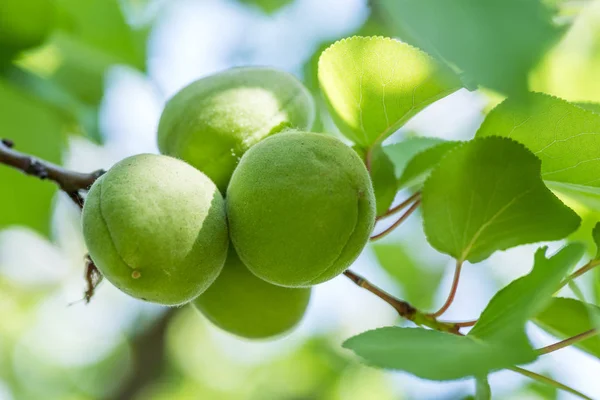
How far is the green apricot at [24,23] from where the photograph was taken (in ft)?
5.70

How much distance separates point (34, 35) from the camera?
1772 millimetres

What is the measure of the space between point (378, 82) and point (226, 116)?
0.97 ft

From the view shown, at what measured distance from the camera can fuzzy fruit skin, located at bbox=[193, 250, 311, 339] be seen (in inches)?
50.3

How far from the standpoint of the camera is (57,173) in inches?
51.8

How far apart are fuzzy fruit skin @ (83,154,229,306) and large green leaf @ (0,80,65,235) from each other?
3.00 feet

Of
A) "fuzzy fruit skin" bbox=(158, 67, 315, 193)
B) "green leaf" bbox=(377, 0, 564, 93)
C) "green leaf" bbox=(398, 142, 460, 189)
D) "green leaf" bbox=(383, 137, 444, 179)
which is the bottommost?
"green leaf" bbox=(383, 137, 444, 179)

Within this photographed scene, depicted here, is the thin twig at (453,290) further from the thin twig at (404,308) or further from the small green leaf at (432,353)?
the small green leaf at (432,353)

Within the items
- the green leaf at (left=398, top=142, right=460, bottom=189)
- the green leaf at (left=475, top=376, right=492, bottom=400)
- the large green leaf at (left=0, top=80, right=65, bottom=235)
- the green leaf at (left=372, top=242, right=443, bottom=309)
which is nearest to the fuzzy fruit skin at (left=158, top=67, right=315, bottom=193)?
the green leaf at (left=398, top=142, right=460, bottom=189)

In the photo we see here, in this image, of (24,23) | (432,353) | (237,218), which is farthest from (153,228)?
(24,23)

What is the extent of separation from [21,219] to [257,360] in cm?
298

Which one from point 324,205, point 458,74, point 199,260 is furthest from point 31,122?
point 458,74

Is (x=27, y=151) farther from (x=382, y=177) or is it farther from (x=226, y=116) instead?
(x=382, y=177)

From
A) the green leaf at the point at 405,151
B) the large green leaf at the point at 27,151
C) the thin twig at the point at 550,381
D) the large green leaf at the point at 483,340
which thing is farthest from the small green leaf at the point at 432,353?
the large green leaf at the point at 27,151

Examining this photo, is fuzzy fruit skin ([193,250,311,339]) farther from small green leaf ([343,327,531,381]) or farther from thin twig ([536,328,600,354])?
thin twig ([536,328,600,354])
